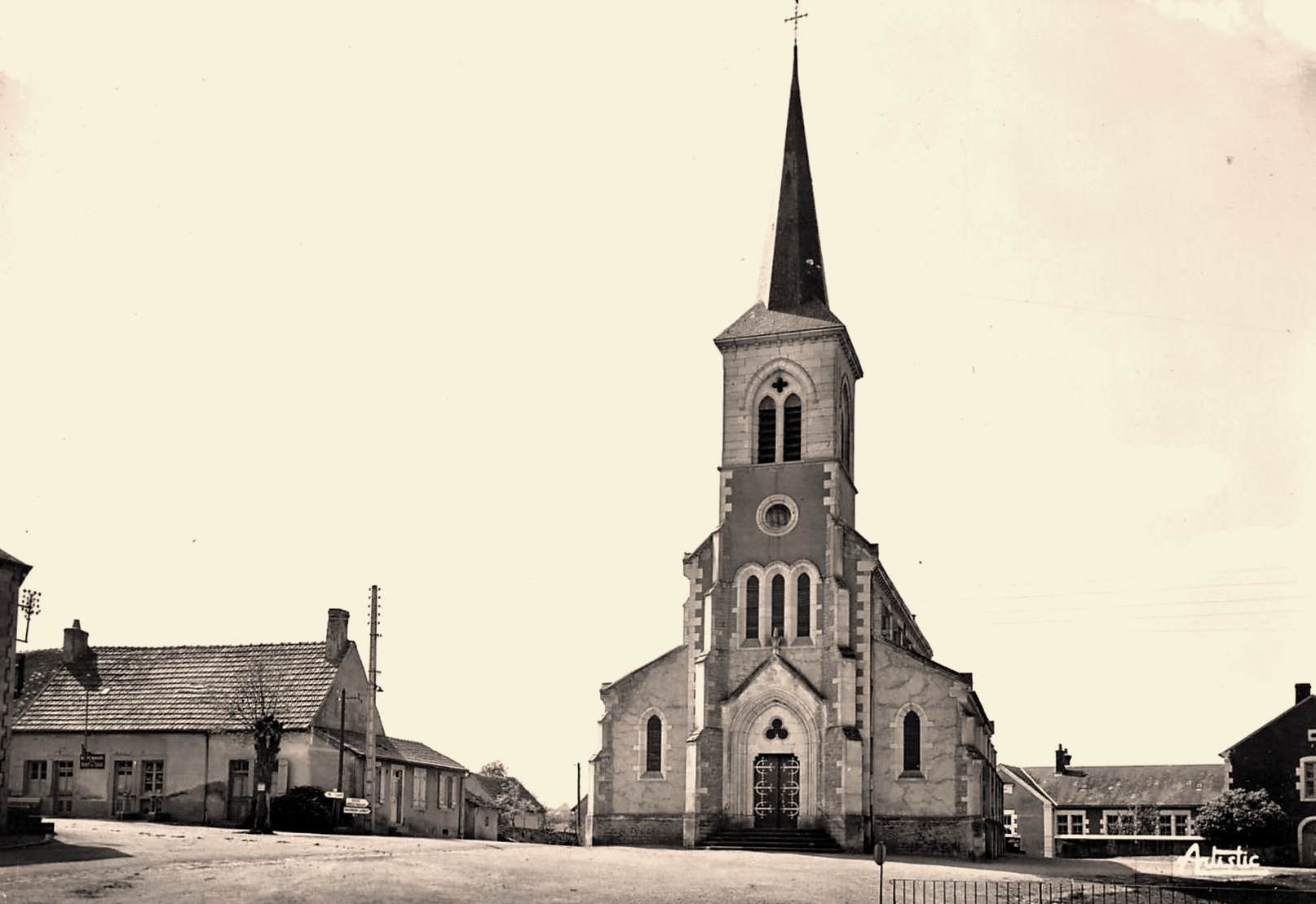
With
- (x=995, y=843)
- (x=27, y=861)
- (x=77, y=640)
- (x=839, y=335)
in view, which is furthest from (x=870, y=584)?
(x=77, y=640)

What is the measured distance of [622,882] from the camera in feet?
89.0

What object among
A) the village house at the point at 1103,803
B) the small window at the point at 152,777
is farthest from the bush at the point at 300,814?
the village house at the point at 1103,803

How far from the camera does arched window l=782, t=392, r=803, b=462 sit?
45.8 meters

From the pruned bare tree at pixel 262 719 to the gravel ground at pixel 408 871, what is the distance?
2.01 metres

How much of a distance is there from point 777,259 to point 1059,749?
4735 centimetres

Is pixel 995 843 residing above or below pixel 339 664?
below

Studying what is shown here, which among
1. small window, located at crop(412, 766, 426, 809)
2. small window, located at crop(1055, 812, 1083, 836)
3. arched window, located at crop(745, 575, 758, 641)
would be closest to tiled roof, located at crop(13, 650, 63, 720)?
small window, located at crop(412, 766, 426, 809)

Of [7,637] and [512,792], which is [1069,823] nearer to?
[512,792]

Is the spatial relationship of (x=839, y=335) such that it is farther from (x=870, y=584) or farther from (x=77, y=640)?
(x=77, y=640)

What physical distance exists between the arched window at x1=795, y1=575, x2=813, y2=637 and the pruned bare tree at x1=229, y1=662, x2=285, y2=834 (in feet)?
52.7

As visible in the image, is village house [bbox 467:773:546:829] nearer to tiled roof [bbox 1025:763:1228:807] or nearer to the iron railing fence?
tiled roof [bbox 1025:763:1228:807]

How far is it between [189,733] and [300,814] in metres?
6.68

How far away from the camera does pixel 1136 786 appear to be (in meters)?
79.6

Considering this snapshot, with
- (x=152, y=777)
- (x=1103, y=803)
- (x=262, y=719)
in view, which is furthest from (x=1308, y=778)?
(x=152, y=777)
